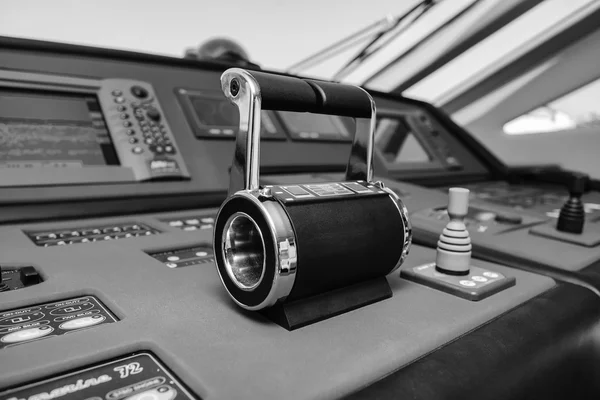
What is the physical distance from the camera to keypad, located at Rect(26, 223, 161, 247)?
0.75 meters

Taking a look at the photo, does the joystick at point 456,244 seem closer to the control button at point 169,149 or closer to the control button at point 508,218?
the control button at point 508,218

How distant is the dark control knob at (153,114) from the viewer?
1.12 m

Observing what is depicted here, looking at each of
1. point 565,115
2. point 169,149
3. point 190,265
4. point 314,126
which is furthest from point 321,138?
point 565,115

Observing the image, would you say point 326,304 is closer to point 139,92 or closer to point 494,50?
point 139,92

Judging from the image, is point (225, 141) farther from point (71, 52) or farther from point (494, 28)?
point (494, 28)

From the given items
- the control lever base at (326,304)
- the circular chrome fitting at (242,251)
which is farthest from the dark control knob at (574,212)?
the circular chrome fitting at (242,251)

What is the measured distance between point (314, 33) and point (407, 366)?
8.84 ft

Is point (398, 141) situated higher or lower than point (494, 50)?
lower

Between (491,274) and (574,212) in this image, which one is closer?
(491,274)

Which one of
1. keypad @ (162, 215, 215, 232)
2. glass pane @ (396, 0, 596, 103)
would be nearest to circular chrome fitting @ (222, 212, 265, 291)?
keypad @ (162, 215, 215, 232)

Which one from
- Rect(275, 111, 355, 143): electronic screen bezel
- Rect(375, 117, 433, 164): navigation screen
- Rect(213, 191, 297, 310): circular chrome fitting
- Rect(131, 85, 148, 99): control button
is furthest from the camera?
Rect(375, 117, 433, 164): navigation screen

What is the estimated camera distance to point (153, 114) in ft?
3.71

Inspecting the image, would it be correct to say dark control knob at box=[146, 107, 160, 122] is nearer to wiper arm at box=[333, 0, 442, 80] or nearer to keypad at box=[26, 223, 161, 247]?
keypad at box=[26, 223, 161, 247]

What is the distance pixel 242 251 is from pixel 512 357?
0.31 meters
